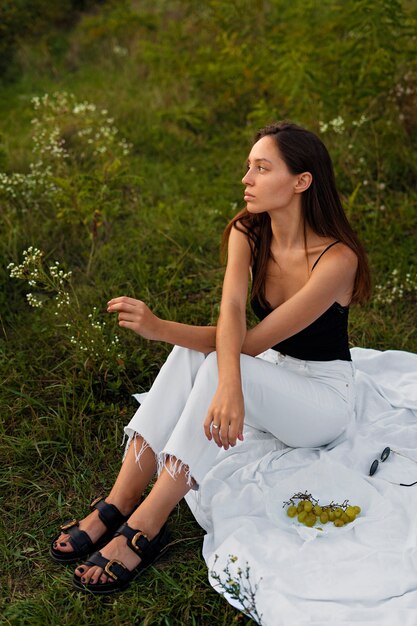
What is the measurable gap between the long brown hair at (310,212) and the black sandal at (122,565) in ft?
3.56

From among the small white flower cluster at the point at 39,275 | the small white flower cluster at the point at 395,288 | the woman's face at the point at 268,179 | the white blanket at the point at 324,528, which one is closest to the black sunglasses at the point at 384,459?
the white blanket at the point at 324,528

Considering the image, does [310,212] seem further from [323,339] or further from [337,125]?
[337,125]

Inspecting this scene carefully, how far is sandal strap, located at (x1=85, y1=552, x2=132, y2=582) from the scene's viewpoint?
2758 mm

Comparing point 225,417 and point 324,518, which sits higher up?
point 225,417

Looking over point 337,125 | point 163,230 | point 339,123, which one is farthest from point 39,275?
point 337,125

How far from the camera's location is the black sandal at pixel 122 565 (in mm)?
2752

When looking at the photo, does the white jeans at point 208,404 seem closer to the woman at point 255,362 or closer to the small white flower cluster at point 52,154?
the woman at point 255,362

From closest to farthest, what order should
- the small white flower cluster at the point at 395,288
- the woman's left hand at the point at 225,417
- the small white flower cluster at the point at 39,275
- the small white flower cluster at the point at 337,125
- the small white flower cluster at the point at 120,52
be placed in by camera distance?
1. the woman's left hand at the point at 225,417
2. the small white flower cluster at the point at 39,275
3. the small white flower cluster at the point at 395,288
4. the small white flower cluster at the point at 337,125
5. the small white flower cluster at the point at 120,52

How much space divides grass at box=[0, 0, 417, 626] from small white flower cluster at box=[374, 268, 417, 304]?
0.02m

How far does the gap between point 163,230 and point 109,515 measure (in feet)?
7.97

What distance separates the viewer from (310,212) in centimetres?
312

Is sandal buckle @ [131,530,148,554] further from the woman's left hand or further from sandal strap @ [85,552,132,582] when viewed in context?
the woman's left hand

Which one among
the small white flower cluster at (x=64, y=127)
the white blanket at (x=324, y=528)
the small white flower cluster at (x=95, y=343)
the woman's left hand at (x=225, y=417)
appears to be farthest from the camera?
the small white flower cluster at (x=64, y=127)

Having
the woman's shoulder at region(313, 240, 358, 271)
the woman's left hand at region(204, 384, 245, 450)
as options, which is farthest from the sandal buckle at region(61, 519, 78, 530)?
the woman's shoulder at region(313, 240, 358, 271)
